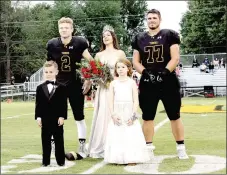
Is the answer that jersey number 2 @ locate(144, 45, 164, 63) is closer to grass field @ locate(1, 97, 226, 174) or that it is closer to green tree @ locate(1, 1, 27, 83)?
grass field @ locate(1, 97, 226, 174)

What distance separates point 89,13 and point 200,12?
13254 millimetres

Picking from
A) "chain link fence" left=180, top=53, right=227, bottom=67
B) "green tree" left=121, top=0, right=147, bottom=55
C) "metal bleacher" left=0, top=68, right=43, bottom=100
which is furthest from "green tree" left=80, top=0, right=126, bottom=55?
"chain link fence" left=180, top=53, right=227, bottom=67

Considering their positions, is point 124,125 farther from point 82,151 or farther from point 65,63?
point 65,63

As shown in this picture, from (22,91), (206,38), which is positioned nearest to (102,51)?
(22,91)

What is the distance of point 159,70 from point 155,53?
27 centimetres

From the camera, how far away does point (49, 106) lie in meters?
7.00

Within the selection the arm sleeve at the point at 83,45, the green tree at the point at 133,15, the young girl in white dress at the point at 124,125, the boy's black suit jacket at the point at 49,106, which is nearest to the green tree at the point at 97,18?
the green tree at the point at 133,15

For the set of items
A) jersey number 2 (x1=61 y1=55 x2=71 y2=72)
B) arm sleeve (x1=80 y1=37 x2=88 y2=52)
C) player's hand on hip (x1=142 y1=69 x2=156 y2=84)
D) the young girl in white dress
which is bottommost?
the young girl in white dress

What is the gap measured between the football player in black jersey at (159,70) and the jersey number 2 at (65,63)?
1076 mm

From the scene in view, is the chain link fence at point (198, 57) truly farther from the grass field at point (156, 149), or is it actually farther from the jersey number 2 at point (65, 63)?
the jersey number 2 at point (65, 63)

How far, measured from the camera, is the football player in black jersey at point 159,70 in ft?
24.8

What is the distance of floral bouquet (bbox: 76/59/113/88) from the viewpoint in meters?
7.79

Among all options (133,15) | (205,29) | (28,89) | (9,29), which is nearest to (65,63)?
(28,89)

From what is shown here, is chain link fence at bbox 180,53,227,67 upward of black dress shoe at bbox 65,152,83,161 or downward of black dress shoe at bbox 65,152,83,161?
upward
